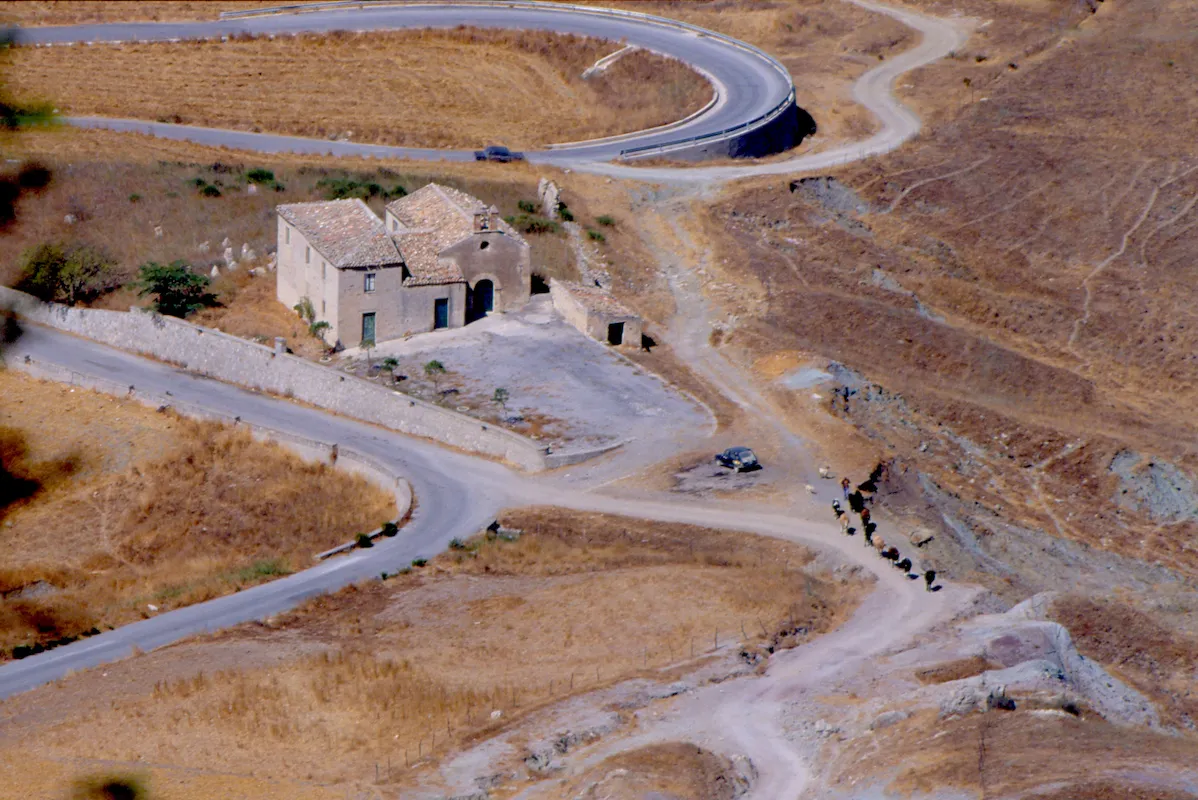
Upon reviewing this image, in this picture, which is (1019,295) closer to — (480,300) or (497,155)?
(480,300)

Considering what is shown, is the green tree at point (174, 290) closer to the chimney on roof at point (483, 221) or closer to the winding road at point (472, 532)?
the winding road at point (472, 532)

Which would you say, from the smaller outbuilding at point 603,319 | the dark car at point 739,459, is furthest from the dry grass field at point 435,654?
the smaller outbuilding at point 603,319

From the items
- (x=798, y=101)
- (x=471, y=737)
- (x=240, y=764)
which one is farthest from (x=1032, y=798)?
(x=798, y=101)

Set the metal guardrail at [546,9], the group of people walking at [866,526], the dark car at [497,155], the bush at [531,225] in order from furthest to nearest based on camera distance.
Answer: the metal guardrail at [546,9] → the dark car at [497,155] → the bush at [531,225] → the group of people walking at [866,526]

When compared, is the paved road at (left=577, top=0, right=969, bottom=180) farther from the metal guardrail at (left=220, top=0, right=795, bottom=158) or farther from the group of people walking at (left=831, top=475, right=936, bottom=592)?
the group of people walking at (left=831, top=475, right=936, bottom=592)

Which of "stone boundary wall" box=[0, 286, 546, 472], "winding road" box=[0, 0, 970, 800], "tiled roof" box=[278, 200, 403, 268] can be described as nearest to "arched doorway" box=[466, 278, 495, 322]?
"tiled roof" box=[278, 200, 403, 268]
